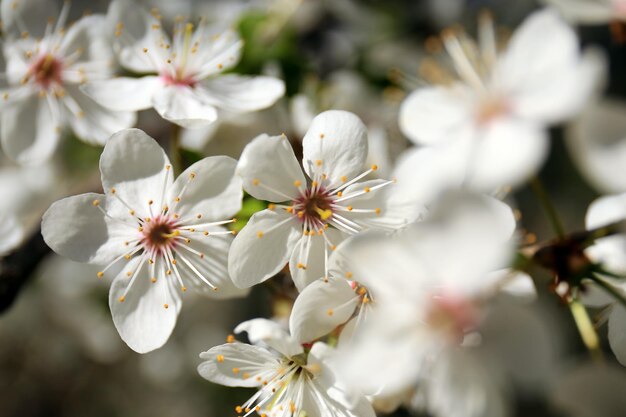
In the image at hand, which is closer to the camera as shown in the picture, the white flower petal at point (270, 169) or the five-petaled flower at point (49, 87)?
the white flower petal at point (270, 169)

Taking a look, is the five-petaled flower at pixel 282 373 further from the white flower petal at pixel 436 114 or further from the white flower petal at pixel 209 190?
the white flower petal at pixel 436 114

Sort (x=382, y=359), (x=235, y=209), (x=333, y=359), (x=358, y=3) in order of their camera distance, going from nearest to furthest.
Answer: (x=382, y=359) → (x=333, y=359) → (x=235, y=209) → (x=358, y=3)

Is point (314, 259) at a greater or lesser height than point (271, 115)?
greater

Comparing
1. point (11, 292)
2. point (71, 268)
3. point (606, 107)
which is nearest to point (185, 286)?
point (11, 292)

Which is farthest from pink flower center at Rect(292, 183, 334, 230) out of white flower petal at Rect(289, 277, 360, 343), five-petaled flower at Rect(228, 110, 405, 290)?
white flower petal at Rect(289, 277, 360, 343)

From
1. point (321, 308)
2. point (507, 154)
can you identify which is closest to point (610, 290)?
point (507, 154)

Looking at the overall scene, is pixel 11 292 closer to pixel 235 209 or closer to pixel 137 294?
pixel 137 294

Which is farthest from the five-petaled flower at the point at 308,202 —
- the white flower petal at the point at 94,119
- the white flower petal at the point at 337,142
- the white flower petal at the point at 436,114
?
the white flower petal at the point at 94,119
